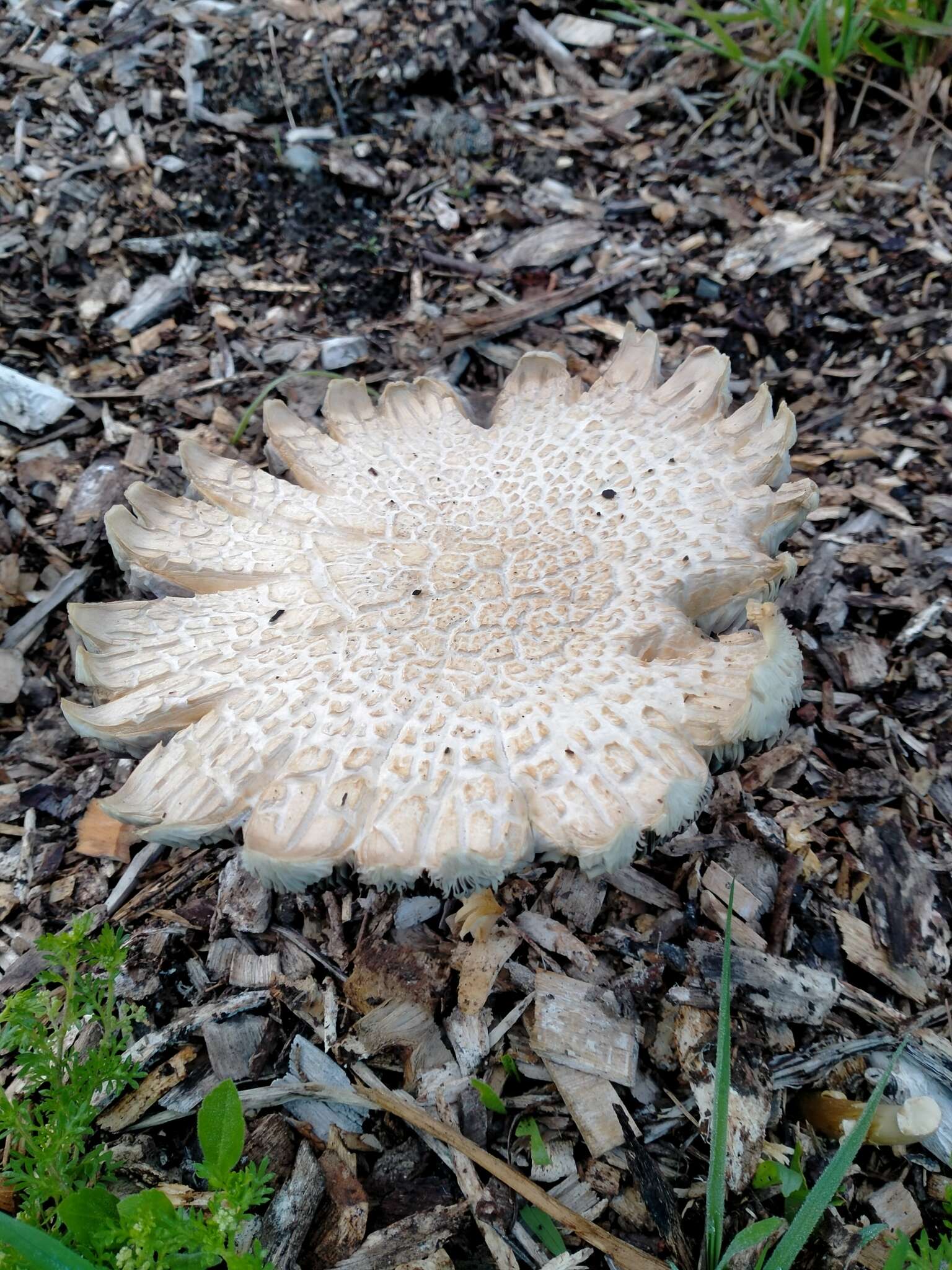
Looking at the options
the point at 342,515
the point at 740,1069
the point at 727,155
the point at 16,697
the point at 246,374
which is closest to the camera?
the point at 740,1069

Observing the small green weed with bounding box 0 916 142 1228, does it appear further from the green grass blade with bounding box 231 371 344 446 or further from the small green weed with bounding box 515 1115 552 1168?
the green grass blade with bounding box 231 371 344 446

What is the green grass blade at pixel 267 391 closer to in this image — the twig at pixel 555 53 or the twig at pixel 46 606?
the twig at pixel 46 606

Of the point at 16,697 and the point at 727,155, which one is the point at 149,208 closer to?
the point at 16,697

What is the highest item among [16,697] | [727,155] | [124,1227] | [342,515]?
[727,155]

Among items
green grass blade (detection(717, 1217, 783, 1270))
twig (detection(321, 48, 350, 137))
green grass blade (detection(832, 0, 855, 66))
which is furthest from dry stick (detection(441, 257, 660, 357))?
green grass blade (detection(717, 1217, 783, 1270))

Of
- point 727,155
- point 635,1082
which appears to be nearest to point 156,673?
point 635,1082

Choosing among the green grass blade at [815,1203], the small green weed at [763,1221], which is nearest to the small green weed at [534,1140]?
the small green weed at [763,1221]
